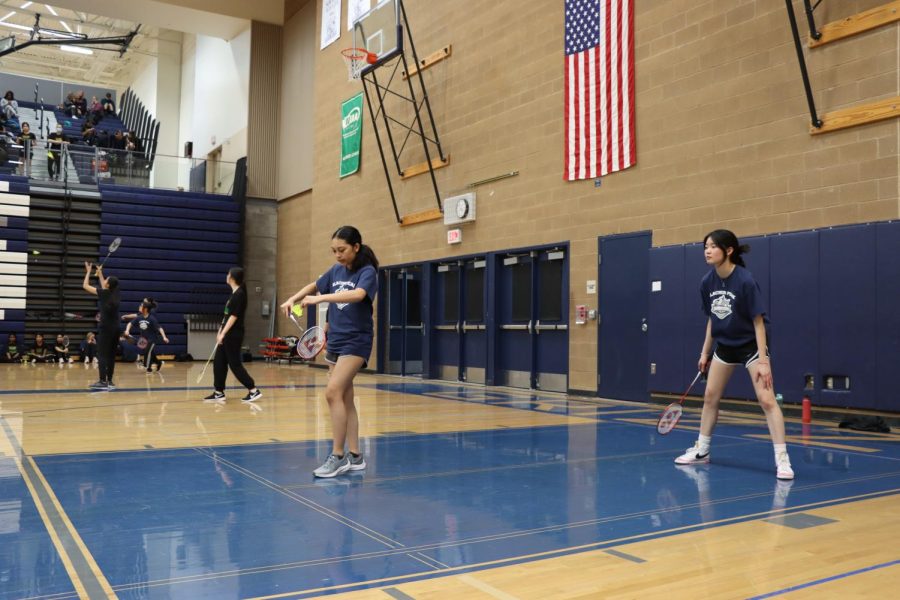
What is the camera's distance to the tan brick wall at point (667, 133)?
977 cm

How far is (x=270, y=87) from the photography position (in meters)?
27.4

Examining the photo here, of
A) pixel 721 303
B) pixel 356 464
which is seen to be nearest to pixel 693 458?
pixel 721 303

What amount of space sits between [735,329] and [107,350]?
1058 centimetres

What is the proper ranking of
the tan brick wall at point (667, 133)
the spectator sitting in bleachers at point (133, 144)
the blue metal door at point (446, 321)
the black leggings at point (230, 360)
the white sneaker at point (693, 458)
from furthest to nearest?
the spectator sitting in bleachers at point (133, 144) < the blue metal door at point (446, 321) < the black leggings at point (230, 360) < the tan brick wall at point (667, 133) < the white sneaker at point (693, 458)

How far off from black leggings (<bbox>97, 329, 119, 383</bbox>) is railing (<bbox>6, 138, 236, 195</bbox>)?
1368cm

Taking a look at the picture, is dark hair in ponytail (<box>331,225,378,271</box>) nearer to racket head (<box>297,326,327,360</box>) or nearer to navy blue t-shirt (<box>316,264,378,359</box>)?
navy blue t-shirt (<box>316,264,378,359</box>)

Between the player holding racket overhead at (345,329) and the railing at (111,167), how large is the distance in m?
21.8

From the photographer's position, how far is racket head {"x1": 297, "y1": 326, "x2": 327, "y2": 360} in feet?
22.4

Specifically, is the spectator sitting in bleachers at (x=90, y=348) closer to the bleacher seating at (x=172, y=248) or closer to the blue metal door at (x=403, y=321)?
the bleacher seating at (x=172, y=248)

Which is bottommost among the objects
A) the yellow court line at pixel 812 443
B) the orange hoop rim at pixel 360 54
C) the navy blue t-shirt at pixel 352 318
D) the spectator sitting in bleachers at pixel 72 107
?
the yellow court line at pixel 812 443

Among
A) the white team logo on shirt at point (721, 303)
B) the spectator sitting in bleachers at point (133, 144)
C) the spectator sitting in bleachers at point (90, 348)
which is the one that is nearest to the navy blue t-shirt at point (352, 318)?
the white team logo on shirt at point (721, 303)

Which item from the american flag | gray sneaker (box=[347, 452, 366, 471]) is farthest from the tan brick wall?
gray sneaker (box=[347, 452, 366, 471])

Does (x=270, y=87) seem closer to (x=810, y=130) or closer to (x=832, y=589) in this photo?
(x=810, y=130)

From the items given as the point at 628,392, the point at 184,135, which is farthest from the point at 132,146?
the point at 628,392
